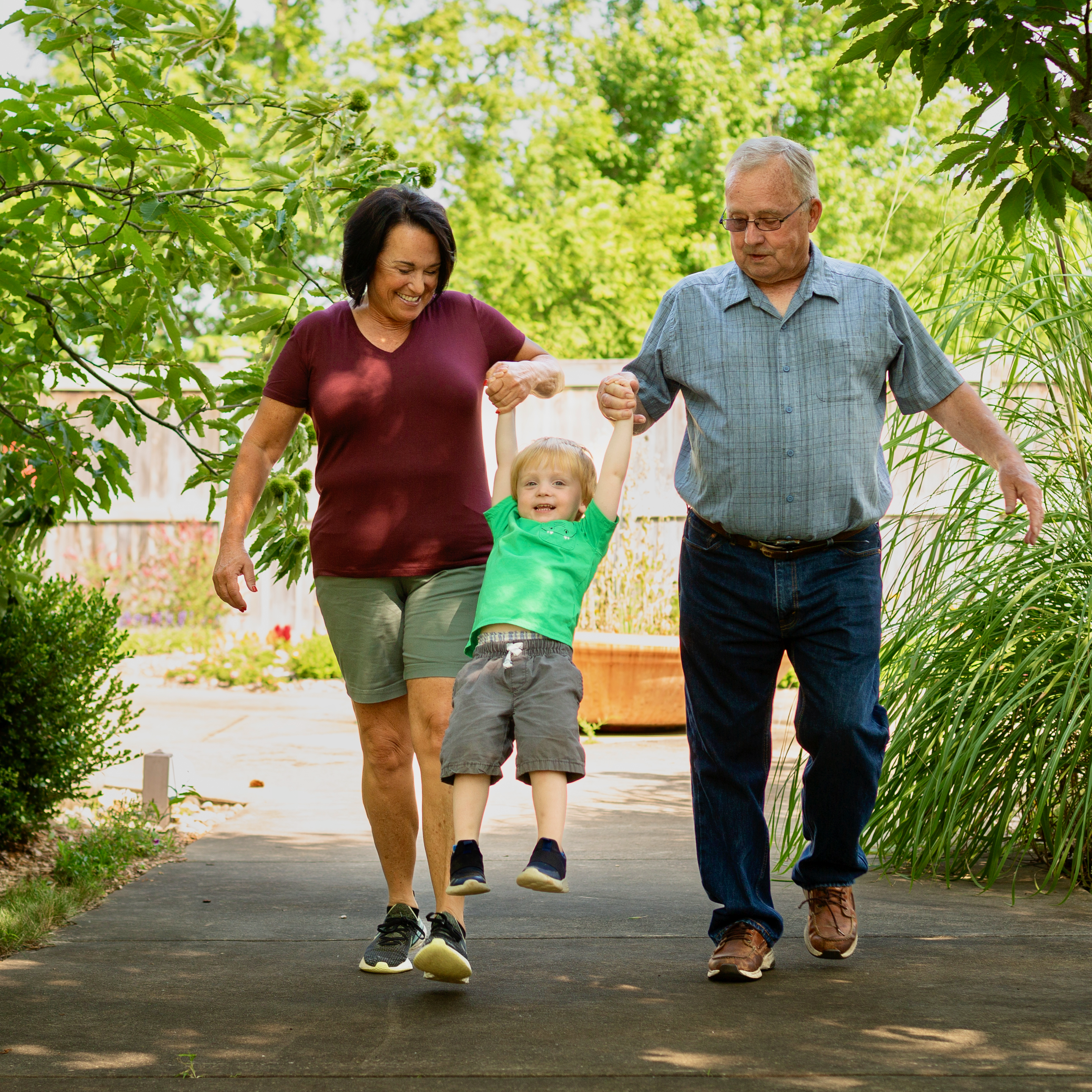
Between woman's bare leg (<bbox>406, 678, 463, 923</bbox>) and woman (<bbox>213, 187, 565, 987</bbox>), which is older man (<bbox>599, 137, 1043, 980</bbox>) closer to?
woman (<bbox>213, 187, 565, 987</bbox>)

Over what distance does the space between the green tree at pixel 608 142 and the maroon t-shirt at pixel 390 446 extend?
1470cm

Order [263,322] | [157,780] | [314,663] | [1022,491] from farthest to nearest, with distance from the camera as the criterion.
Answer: [314,663]
[157,780]
[263,322]
[1022,491]

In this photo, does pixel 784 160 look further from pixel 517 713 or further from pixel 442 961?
pixel 442 961

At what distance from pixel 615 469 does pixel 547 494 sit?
0.18 m

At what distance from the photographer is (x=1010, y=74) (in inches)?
104

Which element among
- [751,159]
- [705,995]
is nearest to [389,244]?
[751,159]

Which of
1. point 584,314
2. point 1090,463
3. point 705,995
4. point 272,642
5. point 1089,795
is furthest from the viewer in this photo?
point 584,314

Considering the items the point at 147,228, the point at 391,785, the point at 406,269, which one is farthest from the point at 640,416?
the point at 147,228

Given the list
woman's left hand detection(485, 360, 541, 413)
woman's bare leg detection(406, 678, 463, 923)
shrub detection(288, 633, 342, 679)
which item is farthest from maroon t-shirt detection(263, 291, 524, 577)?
shrub detection(288, 633, 342, 679)

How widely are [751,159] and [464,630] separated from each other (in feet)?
4.28

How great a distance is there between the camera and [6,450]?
4.83m

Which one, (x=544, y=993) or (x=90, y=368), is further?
(x=90, y=368)

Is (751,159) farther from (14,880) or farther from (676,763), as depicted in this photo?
(676,763)

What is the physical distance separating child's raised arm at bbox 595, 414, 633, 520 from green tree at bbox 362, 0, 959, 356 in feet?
48.8
